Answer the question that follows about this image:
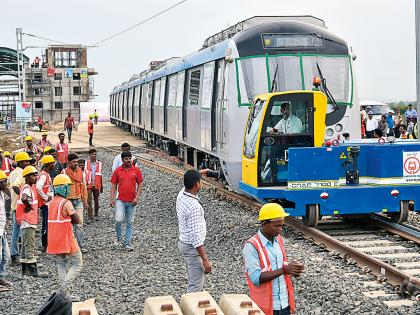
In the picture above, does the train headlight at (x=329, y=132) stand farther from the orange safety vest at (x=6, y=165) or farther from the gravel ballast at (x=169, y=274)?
the orange safety vest at (x=6, y=165)

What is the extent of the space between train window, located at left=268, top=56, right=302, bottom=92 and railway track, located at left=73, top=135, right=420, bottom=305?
97.2 inches

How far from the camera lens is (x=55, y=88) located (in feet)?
267

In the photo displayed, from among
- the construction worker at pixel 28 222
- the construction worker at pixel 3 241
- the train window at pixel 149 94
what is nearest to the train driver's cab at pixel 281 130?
the construction worker at pixel 28 222

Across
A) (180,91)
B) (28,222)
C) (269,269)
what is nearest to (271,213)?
(269,269)

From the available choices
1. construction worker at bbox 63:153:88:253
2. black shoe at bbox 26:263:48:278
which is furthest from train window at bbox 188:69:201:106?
black shoe at bbox 26:263:48:278

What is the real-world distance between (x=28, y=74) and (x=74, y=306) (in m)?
78.7

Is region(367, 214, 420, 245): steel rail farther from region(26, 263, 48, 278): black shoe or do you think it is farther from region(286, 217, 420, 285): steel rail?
region(26, 263, 48, 278): black shoe

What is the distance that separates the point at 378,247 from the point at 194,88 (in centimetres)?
969

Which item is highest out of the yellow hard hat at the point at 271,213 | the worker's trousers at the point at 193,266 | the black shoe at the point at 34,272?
the yellow hard hat at the point at 271,213

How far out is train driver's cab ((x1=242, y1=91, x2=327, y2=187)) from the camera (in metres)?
12.8

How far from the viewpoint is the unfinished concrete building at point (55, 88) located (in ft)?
263

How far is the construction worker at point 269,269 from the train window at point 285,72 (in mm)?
9076

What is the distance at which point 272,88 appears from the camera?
47.1 feet

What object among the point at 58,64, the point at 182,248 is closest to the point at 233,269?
the point at 182,248
